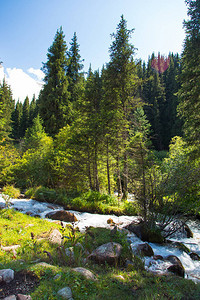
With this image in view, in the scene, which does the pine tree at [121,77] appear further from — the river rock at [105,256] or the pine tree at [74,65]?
the pine tree at [74,65]

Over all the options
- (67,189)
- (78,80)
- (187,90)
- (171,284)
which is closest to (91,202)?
(67,189)

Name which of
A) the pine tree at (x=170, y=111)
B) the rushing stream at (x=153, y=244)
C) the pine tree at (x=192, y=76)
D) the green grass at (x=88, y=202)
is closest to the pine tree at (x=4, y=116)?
the green grass at (x=88, y=202)

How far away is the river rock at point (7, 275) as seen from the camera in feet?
8.60

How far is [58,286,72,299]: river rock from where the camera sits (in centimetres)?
230

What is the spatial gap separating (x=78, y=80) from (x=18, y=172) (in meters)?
18.4

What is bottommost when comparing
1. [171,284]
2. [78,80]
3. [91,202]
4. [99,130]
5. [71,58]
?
[91,202]

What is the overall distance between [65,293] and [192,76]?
38.2 feet

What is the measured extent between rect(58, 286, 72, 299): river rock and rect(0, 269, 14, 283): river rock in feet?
2.81

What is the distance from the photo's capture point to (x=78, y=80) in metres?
27.5

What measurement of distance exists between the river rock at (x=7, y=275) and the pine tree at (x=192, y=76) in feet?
33.2

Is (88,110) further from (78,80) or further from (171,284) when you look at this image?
(78,80)

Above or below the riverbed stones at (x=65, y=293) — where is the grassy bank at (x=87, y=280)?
below

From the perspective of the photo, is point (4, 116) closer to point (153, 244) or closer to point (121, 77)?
point (121, 77)

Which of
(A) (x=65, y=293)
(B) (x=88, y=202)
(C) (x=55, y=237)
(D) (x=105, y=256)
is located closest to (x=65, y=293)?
(A) (x=65, y=293)
